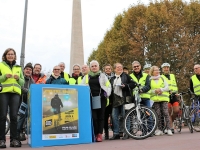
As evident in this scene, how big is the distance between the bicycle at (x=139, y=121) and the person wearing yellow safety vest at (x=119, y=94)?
0.43m

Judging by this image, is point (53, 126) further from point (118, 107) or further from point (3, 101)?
point (118, 107)

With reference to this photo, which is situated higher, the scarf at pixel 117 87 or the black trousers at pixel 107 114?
the scarf at pixel 117 87

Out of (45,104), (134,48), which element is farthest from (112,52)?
(45,104)

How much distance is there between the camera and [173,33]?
74.5 feet

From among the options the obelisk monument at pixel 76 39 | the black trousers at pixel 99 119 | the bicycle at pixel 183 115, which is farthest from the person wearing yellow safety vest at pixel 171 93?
the obelisk monument at pixel 76 39

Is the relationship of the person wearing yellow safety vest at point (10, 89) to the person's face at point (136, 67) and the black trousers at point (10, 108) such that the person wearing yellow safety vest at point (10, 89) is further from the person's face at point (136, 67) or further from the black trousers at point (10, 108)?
the person's face at point (136, 67)

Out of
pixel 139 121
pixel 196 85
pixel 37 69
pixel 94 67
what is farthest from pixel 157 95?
pixel 37 69

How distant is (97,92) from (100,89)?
10 centimetres

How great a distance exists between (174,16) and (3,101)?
19.1 metres

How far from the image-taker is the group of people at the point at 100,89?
6.57 meters

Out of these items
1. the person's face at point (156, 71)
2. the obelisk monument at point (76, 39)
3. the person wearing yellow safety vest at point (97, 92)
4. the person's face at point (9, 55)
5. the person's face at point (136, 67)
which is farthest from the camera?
the obelisk monument at point (76, 39)

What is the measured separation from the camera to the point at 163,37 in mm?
22734

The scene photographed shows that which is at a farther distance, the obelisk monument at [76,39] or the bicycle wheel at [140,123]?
the obelisk monument at [76,39]

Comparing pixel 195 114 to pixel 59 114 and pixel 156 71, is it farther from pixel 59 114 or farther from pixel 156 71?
pixel 59 114
